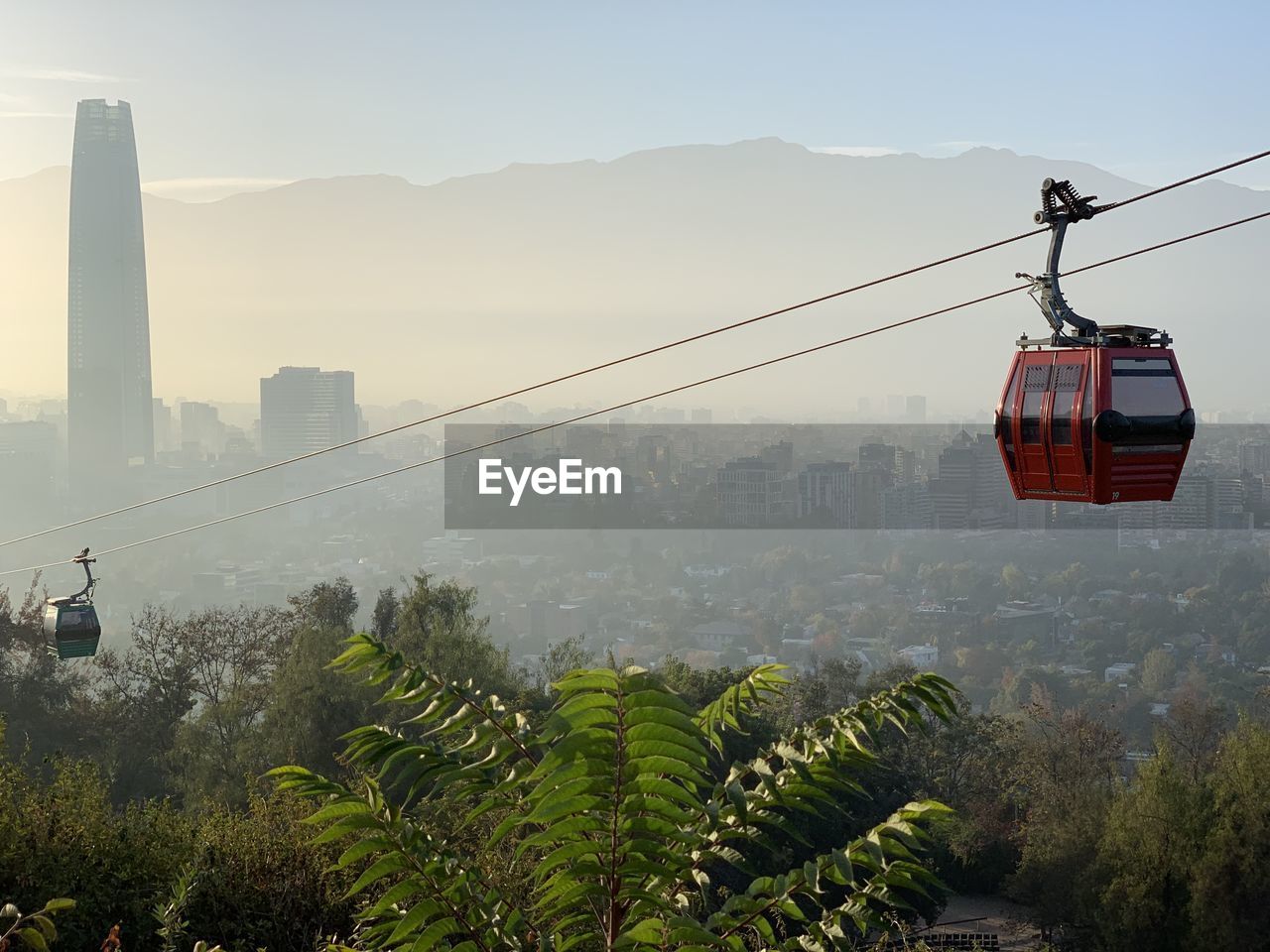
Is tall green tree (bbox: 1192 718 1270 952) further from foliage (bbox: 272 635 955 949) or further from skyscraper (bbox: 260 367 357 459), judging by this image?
skyscraper (bbox: 260 367 357 459)

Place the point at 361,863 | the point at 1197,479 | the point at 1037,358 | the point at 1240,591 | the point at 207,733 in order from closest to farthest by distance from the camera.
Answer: the point at 1037,358 → the point at 361,863 → the point at 207,733 → the point at 1240,591 → the point at 1197,479

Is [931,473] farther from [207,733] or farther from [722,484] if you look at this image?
[207,733]

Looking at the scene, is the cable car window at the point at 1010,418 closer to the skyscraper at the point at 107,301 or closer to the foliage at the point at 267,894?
the foliage at the point at 267,894

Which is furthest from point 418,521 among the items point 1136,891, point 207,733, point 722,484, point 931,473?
point 1136,891

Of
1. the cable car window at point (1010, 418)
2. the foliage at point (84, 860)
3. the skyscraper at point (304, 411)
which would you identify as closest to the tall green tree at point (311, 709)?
the foliage at point (84, 860)

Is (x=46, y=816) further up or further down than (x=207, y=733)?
further up
